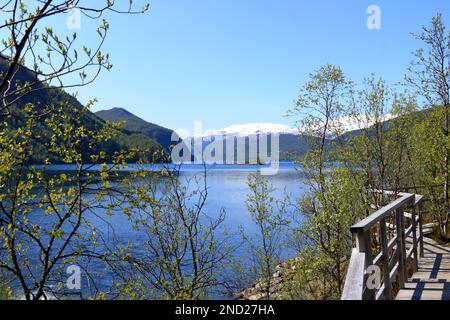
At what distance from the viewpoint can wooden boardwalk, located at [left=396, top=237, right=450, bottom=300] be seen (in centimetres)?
530

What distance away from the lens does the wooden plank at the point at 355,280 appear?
268 centimetres

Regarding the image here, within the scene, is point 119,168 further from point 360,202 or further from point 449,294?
point 360,202

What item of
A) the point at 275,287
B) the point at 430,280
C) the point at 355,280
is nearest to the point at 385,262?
the point at 430,280

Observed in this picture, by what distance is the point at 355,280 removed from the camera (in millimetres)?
2863

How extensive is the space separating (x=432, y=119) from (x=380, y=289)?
10.1 m

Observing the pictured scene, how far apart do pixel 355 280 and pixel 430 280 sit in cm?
369

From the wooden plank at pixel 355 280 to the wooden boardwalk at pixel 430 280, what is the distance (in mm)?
2361

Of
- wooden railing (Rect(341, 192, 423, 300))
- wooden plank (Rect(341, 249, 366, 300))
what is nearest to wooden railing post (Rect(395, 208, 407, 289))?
wooden railing (Rect(341, 192, 423, 300))

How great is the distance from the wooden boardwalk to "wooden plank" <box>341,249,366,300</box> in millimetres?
2361

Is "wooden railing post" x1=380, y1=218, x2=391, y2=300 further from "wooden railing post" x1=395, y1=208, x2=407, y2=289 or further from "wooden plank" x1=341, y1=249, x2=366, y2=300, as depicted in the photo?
"wooden plank" x1=341, y1=249, x2=366, y2=300

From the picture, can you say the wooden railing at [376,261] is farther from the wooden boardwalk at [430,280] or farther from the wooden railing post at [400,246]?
the wooden boardwalk at [430,280]

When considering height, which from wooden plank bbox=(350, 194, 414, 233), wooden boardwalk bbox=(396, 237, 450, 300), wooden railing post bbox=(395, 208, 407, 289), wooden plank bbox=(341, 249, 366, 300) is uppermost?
wooden plank bbox=(350, 194, 414, 233)

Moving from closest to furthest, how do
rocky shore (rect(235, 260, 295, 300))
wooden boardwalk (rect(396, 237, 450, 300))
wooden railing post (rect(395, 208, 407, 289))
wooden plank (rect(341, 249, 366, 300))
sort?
wooden plank (rect(341, 249, 366, 300))
wooden boardwalk (rect(396, 237, 450, 300))
wooden railing post (rect(395, 208, 407, 289))
rocky shore (rect(235, 260, 295, 300))
